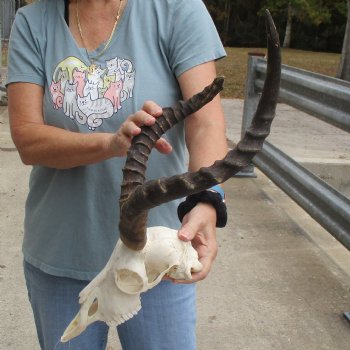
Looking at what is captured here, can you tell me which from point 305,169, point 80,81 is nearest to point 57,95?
point 80,81

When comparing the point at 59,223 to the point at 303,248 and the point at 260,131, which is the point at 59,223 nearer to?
Answer: the point at 260,131

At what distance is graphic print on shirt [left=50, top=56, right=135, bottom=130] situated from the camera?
188 cm

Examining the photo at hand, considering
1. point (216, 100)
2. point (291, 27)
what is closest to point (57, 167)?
point (216, 100)

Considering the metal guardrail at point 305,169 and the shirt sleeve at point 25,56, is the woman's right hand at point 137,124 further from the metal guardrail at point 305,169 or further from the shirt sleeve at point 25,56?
the metal guardrail at point 305,169

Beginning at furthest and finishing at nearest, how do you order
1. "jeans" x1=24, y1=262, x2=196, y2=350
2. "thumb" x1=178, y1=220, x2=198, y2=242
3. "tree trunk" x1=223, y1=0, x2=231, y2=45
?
"tree trunk" x1=223, y1=0, x2=231, y2=45 < "jeans" x1=24, y1=262, x2=196, y2=350 < "thumb" x1=178, y1=220, x2=198, y2=242

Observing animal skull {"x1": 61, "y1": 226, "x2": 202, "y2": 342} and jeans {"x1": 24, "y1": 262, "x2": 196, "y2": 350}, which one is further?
jeans {"x1": 24, "y1": 262, "x2": 196, "y2": 350}

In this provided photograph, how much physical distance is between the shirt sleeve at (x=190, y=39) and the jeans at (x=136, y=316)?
0.67m

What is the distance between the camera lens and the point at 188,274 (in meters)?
1.60

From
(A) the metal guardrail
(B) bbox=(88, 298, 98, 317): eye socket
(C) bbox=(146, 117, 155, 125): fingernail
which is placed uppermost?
(C) bbox=(146, 117, 155, 125): fingernail

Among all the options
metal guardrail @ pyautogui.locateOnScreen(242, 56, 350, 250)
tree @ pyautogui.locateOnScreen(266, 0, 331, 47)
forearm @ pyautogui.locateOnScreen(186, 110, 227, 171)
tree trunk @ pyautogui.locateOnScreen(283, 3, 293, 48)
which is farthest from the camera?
tree trunk @ pyautogui.locateOnScreen(283, 3, 293, 48)

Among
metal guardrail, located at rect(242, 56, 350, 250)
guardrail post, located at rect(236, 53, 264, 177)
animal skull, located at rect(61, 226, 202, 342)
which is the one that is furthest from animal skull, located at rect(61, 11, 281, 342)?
guardrail post, located at rect(236, 53, 264, 177)

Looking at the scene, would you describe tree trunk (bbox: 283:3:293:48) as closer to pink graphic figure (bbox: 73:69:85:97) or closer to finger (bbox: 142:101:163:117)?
pink graphic figure (bbox: 73:69:85:97)

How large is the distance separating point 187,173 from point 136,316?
0.87 m

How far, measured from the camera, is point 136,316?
200cm
